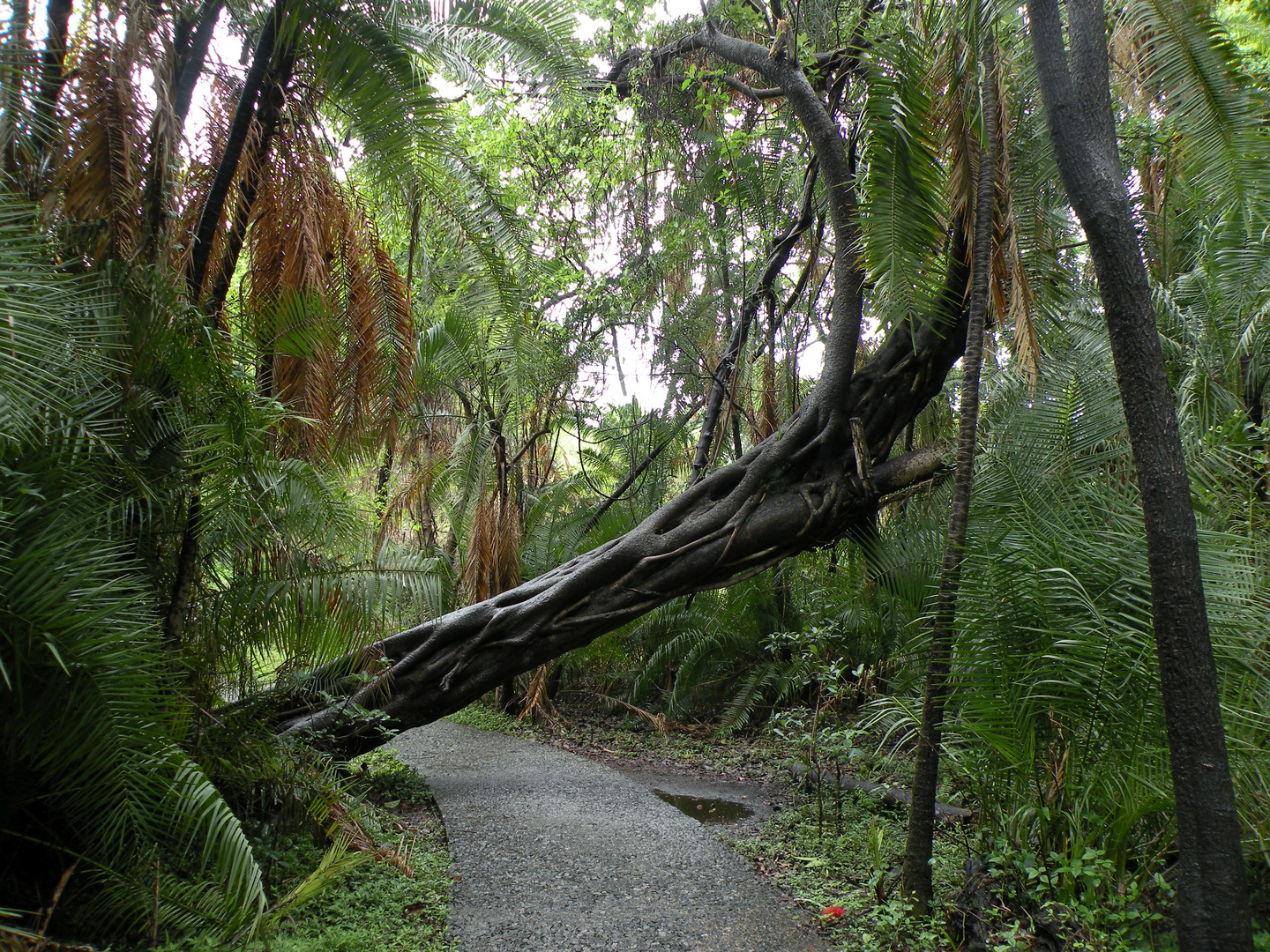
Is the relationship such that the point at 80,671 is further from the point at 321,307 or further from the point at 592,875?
the point at 592,875

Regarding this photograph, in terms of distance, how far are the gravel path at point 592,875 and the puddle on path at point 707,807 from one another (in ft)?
0.59

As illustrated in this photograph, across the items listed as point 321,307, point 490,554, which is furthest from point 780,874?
point 490,554

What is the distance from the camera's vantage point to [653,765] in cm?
720

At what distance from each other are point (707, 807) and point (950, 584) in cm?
318

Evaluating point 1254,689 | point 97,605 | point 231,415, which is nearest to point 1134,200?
point 1254,689

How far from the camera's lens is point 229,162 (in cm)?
416

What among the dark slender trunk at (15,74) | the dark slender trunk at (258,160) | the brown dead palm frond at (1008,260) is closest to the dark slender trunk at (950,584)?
the brown dead palm frond at (1008,260)

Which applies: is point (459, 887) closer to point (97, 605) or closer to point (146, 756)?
point (146, 756)

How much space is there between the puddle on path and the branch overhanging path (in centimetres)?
142

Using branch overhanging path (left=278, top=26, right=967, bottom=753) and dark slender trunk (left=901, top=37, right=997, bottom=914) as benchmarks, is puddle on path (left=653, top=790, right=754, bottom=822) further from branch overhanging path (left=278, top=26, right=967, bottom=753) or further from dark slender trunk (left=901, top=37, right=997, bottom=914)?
dark slender trunk (left=901, top=37, right=997, bottom=914)

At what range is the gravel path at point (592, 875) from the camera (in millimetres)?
3541

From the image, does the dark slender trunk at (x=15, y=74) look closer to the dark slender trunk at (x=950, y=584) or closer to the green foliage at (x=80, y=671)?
the green foliage at (x=80, y=671)

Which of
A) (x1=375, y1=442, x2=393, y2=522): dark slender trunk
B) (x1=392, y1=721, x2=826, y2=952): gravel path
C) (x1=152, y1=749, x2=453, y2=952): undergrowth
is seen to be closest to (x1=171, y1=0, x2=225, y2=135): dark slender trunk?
(x1=152, y1=749, x2=453, y2=952): undergrowth

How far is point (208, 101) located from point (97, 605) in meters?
3.33
